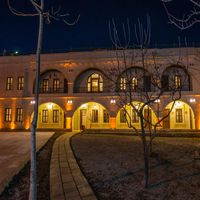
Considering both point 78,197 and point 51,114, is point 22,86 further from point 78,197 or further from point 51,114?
point 78,197

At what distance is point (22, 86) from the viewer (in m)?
23.3

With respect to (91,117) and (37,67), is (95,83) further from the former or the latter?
(37,67)

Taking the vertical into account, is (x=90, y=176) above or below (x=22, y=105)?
below

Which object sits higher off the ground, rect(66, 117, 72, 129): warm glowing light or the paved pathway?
rect(66, 117, 72, 129): warm glowing light

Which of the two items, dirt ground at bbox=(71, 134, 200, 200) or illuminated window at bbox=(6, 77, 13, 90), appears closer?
dirt ground at bbox=(71, 134, 200, 200)

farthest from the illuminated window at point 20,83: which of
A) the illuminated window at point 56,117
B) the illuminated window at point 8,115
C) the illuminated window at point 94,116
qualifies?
the illuminated window at point 94,116

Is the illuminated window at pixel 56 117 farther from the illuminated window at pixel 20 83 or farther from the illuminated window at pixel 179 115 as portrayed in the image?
the illuminated window at pixel 179 115

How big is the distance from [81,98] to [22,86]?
7.49 meters

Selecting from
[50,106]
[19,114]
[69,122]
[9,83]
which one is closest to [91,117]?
[69,122]

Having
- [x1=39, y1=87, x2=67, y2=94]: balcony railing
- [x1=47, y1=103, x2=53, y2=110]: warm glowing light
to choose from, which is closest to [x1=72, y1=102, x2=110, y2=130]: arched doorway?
[x1=39, y1=87, x2=67, y2=94]: balcony railing

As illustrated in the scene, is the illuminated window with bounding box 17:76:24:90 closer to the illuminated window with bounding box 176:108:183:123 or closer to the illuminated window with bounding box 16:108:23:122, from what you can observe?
the illuminated window with bounding box 16:108:23:122

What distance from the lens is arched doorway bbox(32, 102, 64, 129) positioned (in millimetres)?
23688

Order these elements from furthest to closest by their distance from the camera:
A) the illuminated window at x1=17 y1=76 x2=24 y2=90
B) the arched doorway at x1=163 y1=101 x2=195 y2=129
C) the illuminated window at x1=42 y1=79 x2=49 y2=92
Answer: the illuminated window at x1=42 y1=79 x2=49 y2=92
the illuminated window at x1=17 y1=76 x2=24 y2=90
the arched doorway at x1=163 y1=101 x2=195 y2=129

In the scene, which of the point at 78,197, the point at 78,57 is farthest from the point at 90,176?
the point at 78,57
